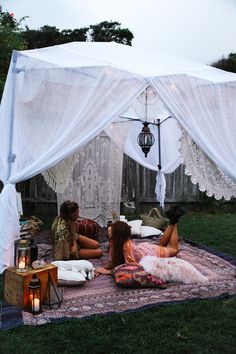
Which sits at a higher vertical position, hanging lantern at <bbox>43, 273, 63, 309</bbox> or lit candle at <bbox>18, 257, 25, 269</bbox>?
lit candle at <bbox>18, 257, 25, 269</bbox>

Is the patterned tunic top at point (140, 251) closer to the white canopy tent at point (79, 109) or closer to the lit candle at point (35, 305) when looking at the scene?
the white canopy tent at point (79, 109)

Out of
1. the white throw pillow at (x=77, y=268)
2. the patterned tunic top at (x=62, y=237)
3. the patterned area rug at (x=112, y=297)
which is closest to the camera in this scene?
the patterned area rug at (x=112, y=297)

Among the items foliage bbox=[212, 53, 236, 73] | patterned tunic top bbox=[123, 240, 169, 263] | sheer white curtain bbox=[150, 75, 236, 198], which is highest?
foliage bbox=[212, 53, 236, 73]

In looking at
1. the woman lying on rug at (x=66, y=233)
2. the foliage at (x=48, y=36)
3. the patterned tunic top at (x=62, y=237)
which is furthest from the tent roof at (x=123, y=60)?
the foliage at (x=48, y=36)

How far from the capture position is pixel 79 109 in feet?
15.2

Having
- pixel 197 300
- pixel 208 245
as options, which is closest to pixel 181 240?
pixel 208 245

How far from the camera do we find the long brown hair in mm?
4660

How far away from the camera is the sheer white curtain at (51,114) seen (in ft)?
15.0

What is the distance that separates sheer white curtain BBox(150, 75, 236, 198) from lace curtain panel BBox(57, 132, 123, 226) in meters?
2.55

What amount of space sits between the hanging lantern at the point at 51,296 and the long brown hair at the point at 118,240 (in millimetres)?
1115

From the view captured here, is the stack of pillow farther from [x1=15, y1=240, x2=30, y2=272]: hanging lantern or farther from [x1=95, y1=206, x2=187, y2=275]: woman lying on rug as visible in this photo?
[x1=15, y1=240, x2=30, y2=272]: hanging lantern

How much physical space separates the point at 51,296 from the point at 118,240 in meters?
1.18

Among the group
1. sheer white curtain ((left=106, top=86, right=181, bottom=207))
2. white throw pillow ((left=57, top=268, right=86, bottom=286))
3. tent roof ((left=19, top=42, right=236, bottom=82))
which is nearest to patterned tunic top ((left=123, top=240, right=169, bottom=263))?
white throw pillow ((left=57, top=268, right=86, bottom=286))

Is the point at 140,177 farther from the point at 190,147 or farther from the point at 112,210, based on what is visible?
the point at 190,147
